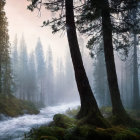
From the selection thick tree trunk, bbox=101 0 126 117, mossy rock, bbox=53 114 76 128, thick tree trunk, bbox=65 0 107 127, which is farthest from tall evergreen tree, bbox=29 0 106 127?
thick tree trunk, bbox=101 0 126 117

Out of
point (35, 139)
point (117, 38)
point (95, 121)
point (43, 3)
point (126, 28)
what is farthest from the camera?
point (117, 38)

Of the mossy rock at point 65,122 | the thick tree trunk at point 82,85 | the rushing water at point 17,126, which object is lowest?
the rushing water at point 17,126

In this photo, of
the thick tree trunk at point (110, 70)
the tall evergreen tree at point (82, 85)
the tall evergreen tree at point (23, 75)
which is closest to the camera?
the tall evergreen tree at point (82, 85)

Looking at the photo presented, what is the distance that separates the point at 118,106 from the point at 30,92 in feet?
151

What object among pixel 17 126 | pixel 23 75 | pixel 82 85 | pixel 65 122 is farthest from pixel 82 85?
pixel 23 75

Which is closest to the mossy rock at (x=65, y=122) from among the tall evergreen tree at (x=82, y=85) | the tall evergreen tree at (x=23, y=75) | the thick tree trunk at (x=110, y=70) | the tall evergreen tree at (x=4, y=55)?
the tall evergreen tree at (x=82, y=85)

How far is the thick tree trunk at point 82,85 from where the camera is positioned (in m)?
8.52

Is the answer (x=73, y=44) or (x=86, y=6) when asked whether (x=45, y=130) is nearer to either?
(x=73, y=44)

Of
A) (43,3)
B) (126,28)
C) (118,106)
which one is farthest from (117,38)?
(43,3)

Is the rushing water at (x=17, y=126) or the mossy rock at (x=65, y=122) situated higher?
the mossy rock at (x=65, y=122)

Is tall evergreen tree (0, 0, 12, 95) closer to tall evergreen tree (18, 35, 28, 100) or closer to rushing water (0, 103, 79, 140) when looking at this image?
rushing water (0, 103, 79, 140)

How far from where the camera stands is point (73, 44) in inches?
379

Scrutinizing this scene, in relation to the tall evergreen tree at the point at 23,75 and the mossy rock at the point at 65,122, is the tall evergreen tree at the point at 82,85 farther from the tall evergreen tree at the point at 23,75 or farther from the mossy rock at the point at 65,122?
the tall evergreen tree at the point at 23,75

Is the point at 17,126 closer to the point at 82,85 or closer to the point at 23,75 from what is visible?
the point at 82,85
